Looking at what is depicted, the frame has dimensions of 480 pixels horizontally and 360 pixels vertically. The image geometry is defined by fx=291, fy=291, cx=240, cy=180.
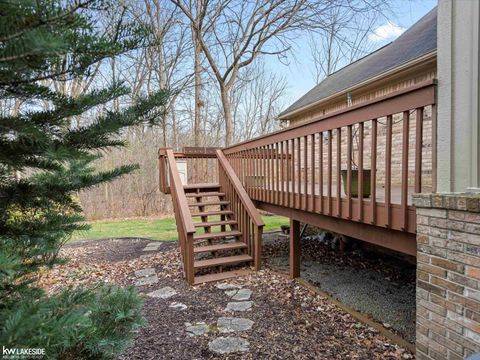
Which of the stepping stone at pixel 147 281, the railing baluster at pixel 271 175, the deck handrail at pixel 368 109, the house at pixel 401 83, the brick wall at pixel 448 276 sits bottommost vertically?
the stepping stone at pixel 147 281

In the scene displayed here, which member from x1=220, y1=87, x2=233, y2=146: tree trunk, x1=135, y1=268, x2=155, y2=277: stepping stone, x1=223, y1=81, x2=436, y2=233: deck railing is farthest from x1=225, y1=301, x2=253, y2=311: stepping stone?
x1=220, y1=87, x2=233, y2=146: tree trunk

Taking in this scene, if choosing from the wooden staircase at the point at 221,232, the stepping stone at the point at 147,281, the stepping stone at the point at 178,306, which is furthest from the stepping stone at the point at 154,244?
the stepping stone at the point at 178,306

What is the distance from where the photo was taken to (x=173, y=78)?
508 inches

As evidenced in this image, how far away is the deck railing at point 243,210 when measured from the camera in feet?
15.7

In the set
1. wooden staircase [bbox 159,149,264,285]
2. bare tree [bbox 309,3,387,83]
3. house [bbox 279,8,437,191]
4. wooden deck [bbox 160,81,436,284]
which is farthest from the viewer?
bare tree [bbox 309,3,387,83]

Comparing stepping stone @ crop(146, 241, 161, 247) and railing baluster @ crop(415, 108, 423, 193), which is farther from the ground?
railing baluster @ crop(415, 108, 423, 193)

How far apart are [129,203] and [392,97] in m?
11.0

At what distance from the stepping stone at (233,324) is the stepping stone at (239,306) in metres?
0.24

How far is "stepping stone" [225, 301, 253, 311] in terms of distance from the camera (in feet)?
11.6

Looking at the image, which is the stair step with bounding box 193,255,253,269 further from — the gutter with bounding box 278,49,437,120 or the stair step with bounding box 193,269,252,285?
the gutter with bounding box 278,49,437,120

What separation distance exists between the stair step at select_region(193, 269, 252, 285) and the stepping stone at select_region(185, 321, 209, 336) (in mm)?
1191

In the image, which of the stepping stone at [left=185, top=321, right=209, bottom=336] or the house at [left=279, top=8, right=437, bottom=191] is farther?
the house at [left=279, top=8, right=437, bottom=191]

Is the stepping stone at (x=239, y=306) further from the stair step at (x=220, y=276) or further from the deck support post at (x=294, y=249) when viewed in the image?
the deck support post at (x=294, y=249)

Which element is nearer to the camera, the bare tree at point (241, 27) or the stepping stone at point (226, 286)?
the stepping stone at point (226, 286)
